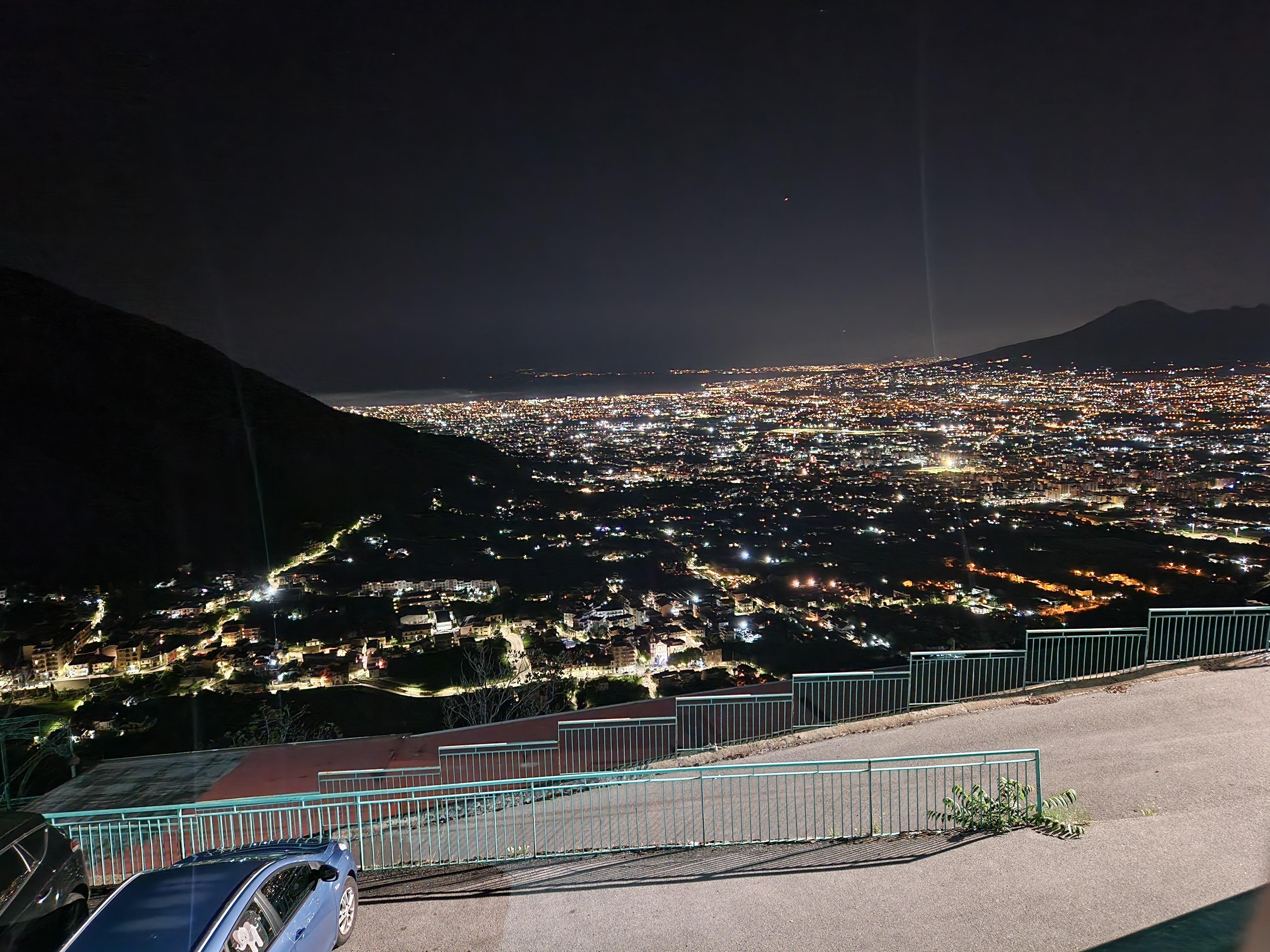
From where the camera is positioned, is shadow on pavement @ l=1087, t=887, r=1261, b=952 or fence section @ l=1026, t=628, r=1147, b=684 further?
fence section @ l=1026, t=628, r=1147, b=684

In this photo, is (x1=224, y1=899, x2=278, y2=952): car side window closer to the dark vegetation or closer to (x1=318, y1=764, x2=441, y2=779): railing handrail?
(x1=318, y1=764, x2=441, y2=779): railing handrail

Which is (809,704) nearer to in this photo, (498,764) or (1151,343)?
(498,764)

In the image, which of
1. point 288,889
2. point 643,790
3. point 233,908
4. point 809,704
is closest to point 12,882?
point 288,889

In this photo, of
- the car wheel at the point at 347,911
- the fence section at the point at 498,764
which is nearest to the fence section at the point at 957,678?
the fence section at the point at 498,764

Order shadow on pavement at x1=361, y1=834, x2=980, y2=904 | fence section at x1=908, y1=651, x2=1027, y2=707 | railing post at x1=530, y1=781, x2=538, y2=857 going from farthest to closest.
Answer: fence section at x1=908, y1=651, x2=1027, y2=707 → railing post at x1=530, y1=781, x2=538, y2=857 → shadow on pavement at x1=361, y1=834, x2=980, y2=904

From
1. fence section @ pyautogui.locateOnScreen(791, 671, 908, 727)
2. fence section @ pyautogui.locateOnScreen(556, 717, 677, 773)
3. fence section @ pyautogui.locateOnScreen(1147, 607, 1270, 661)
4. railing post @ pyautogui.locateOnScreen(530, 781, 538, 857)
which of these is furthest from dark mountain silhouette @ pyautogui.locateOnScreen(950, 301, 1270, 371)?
railing post @ pyautogui.locateOnScreen(530, 781, 538, 857)

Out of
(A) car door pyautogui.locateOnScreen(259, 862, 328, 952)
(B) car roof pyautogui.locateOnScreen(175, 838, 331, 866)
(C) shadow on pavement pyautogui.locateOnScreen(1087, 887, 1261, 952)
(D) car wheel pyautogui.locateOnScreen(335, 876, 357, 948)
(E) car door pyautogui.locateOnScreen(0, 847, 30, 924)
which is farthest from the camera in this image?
(D) car wheel pyautogui.locateOnScreen(335, 876, 357, 948)
